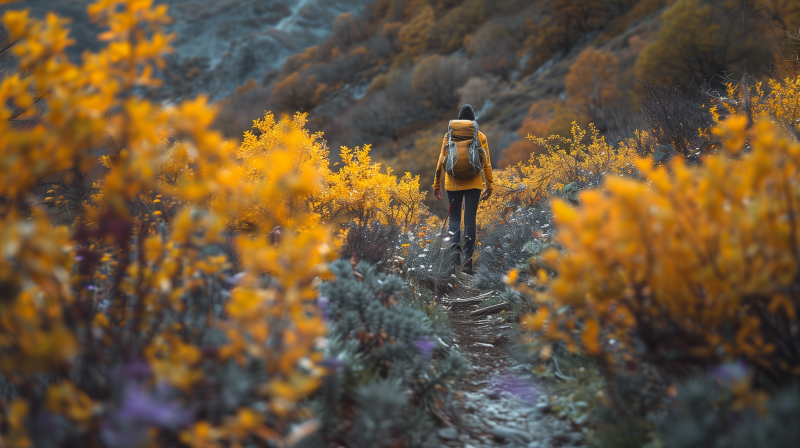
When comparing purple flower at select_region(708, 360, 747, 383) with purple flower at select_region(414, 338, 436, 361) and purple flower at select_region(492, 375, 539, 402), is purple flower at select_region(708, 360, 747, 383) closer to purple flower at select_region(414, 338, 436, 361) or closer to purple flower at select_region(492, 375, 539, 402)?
purple flower at select_region(492, 375, 539, 402)

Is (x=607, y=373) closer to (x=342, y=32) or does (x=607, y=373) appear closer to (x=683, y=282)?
(x=683, y=282)

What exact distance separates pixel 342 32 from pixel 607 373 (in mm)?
66694

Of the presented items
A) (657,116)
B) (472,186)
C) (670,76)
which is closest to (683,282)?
(472,186)

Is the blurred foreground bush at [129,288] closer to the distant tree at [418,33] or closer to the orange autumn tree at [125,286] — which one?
the orange autumn tree at [125,286]

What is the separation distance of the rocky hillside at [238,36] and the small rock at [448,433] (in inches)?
2412

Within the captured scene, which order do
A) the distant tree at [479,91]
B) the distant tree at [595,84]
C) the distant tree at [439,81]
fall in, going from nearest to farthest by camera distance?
the distant tree at [595,84] → the distant tree at [479,91] → the distant tree at [439,81]

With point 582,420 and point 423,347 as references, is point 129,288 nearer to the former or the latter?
point 423,347

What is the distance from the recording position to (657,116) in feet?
17.7

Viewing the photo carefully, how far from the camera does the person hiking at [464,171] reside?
5.01 metres

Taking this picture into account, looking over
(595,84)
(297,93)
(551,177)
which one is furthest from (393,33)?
(551,177)

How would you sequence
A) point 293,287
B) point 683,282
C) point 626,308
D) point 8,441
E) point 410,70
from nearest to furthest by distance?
point 8,441, point 293,287, point 683,282, point 626,308, point 410,70

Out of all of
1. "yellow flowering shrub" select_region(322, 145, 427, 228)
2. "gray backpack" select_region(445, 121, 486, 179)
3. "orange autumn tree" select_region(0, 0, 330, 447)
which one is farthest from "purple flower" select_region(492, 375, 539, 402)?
"gray backpack" select_region(445, 121, 486, 179)

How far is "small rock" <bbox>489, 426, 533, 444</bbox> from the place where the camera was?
1.77 meters

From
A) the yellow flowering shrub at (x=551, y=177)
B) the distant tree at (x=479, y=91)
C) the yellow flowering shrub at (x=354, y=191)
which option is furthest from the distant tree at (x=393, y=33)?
the yellow flowering shrub at (x=354, y=191)
